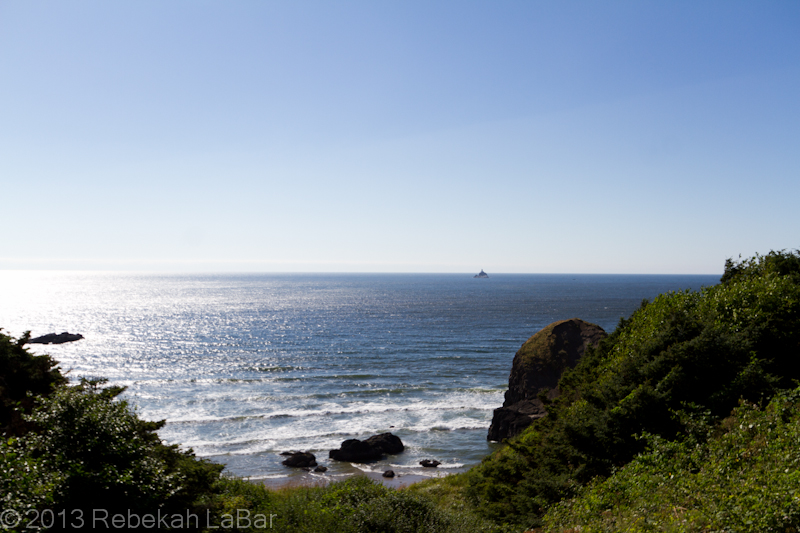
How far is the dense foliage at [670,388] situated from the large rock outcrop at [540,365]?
65.1 feet

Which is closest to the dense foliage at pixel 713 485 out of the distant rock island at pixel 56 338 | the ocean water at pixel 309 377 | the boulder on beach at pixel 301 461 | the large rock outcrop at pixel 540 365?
the ocean water at pixel 309 377

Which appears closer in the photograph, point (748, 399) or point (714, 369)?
point (748, 399)

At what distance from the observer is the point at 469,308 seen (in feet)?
434

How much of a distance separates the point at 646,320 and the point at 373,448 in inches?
888

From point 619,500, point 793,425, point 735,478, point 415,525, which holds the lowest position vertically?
point 415,525

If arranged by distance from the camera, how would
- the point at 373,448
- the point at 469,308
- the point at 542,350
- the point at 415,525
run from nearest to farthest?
the point at 415,525 → the point at 373,448 → the point at 542,350 → the point at 469,308

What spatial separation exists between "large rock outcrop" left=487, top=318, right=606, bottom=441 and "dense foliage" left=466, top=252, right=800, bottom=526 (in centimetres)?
1985

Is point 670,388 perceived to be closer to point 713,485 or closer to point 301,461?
point 713,485

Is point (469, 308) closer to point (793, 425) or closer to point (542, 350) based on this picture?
point (542, 350)

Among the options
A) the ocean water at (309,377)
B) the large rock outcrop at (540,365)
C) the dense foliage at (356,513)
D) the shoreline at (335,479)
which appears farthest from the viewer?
the large rock outcrop at (540,365)

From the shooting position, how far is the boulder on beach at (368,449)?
1276 inches

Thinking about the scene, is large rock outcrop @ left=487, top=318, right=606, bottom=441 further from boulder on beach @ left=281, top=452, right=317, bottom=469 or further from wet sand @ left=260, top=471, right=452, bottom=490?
boulder on beach @ left=281, top=452, right=317, bottom=469

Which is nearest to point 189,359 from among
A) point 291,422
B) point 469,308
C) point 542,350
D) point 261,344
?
point 261,344

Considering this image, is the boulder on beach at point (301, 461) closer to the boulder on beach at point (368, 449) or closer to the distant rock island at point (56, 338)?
the boulder on beach at point (368, 449)
